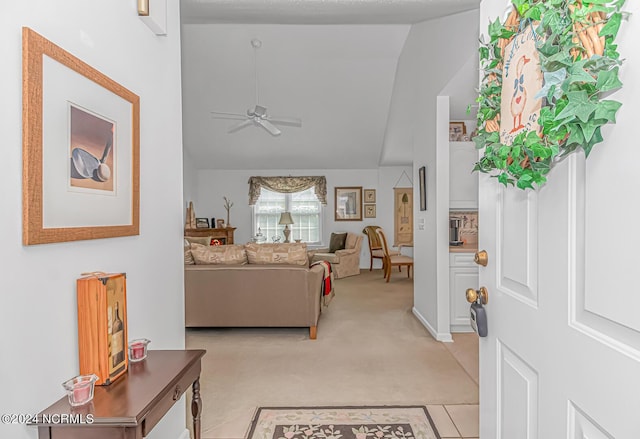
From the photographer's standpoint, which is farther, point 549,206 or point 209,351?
point 209,351

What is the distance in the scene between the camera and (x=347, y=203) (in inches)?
358

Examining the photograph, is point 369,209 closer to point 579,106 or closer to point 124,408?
point 124,408

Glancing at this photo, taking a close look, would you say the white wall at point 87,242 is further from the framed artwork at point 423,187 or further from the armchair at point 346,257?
the armchair at point 346,257

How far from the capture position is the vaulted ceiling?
18.7 ft

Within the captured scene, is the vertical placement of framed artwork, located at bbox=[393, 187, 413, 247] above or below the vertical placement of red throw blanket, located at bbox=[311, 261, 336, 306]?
above

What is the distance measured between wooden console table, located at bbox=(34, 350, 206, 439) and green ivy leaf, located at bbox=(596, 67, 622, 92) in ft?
4.35

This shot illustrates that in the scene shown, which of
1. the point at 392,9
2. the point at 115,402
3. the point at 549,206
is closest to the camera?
the point at 549,206

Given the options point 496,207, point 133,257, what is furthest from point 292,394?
point 496,207

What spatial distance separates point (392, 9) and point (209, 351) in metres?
3.28

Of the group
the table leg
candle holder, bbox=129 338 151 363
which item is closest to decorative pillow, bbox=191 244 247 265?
the table leg

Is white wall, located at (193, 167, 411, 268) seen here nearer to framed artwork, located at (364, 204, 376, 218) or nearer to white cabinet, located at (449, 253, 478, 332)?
framed artwork, located at (364, 204, 376, 218)

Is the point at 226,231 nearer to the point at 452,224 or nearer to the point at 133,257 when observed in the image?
the point at 452,224

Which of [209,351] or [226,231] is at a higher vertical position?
[226,231]

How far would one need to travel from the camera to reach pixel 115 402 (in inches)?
46.4
